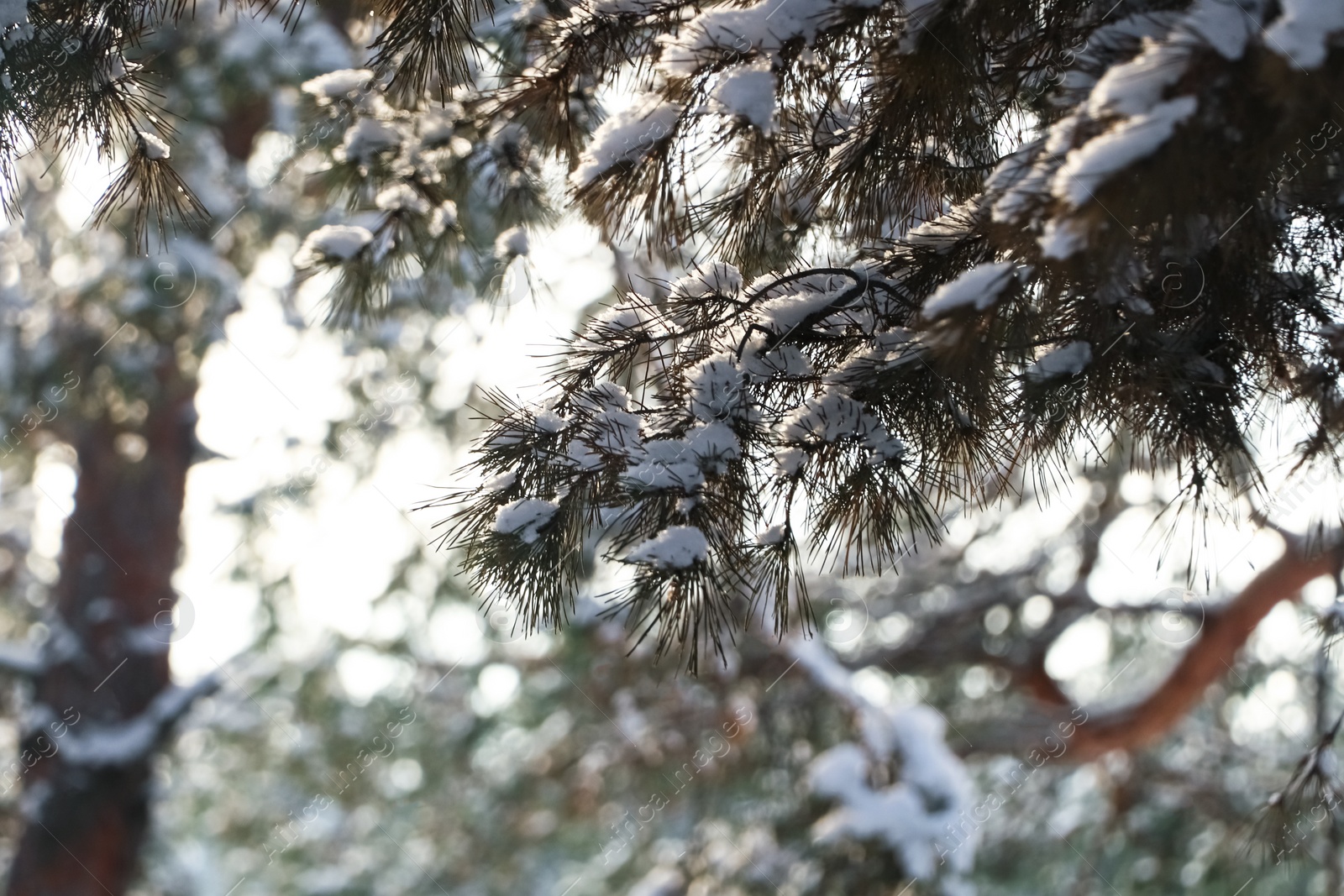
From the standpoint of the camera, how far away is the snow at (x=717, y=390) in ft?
5.32

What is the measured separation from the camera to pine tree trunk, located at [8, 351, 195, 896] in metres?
5.24

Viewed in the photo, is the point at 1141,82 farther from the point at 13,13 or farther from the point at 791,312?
the point at 13,13

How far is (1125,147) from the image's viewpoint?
Result: 3.50 ft

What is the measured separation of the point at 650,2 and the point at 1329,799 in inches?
90.8

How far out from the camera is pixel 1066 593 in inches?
227

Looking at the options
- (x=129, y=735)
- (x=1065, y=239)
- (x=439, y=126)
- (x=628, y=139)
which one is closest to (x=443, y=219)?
(x=439, y=126)

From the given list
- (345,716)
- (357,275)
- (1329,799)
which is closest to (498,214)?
(357,275)

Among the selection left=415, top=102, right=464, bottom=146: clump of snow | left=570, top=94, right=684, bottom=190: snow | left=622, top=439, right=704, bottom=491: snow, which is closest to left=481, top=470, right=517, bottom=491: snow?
left=622, top=439, right=704, bottom=491: snow

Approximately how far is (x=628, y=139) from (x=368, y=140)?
3.32 ft

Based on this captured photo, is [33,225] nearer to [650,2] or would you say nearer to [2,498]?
[2,498]

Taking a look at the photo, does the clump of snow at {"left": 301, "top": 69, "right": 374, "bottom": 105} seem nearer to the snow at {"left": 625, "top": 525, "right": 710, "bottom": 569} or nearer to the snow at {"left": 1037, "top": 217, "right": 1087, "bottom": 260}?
the snow at {"left": 625, "top": 525, "right": 710, "bottom": 569}

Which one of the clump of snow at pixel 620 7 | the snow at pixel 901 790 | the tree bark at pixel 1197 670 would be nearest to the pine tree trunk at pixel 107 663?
the snow at pixel 901 790

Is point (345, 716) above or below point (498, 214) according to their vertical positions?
above

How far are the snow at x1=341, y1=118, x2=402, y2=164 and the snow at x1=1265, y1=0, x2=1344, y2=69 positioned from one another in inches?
79.6
